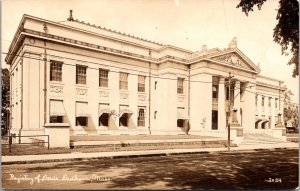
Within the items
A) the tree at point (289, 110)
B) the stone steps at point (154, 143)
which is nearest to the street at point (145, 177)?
the stone steps at point (154, 143)

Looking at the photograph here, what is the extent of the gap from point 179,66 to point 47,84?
614 inches

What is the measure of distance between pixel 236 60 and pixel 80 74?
69.1 feet

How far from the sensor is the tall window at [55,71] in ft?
82.8

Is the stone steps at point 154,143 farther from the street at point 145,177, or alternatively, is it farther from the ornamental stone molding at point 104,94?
the ornamental stone molding at point 104,94

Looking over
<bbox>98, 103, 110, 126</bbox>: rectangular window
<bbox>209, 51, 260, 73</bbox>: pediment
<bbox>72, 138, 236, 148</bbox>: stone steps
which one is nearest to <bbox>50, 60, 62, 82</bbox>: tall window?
<bbox>98, 103, 110, 126</bbox>: rectangular window

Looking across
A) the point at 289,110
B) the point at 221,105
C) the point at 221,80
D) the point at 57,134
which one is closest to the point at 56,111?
the point at 57,134

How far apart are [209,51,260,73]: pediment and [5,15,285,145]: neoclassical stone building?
0.40 ft

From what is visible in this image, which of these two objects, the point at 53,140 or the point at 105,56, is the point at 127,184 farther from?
the point at 105,56

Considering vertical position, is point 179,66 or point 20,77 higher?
point 179,66

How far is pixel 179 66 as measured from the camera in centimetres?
3409

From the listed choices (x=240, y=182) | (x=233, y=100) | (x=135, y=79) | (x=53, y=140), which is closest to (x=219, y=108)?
(x=233, y=100)

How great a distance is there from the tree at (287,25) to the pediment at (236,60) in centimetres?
2289

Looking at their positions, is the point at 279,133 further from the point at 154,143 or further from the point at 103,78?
the point at 103,78

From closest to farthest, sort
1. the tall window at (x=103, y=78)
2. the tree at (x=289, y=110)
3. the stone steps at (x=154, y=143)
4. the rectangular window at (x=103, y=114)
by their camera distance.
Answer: the stone steps at (x=154, y=143) → the rectangular window at (x=103, y=114) → the tall window at (x=103, y=78) → the tree at (x=289, y=110)
